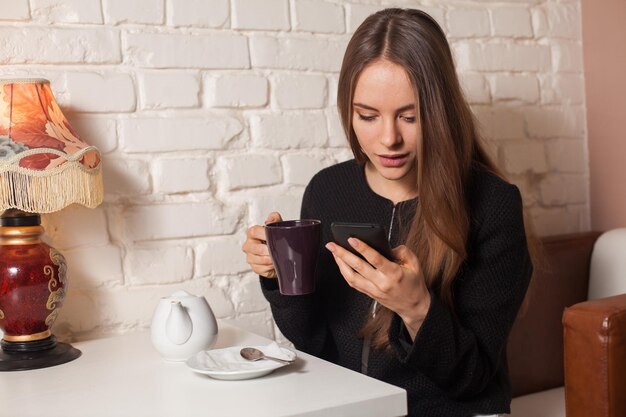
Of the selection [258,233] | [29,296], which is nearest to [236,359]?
[258,233]

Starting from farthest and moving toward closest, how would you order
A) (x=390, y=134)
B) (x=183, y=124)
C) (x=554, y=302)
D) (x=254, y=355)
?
(x=554, y=302), (x=183, y=124), (x=390, y=134), (x=254, y=355)

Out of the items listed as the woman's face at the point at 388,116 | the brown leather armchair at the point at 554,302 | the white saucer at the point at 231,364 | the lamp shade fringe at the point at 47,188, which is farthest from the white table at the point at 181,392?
the brown leather armchair at the point at 554,302

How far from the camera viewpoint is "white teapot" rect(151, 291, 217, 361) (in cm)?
127

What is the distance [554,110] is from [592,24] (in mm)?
243

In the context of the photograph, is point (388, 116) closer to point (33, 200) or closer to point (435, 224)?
point (435, 224)

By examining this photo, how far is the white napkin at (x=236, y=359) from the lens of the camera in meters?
1.17

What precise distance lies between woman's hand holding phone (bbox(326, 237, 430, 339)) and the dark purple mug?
0.04 metres

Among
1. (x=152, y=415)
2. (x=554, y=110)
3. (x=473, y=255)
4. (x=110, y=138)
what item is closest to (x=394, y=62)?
(x=473, y=255)

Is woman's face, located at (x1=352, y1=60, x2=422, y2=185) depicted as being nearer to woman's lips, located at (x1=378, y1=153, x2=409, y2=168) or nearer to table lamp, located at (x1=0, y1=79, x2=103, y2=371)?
woman's lips, located at (x1=378, y1=153, x2=409, y2=168)

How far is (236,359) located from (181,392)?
0.13 m

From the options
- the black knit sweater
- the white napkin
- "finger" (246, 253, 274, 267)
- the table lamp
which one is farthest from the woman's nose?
the table lamp

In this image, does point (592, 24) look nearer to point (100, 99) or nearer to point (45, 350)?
point (100, 99)

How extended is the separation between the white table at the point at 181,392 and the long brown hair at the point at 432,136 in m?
0.27

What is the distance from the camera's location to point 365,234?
112cm
